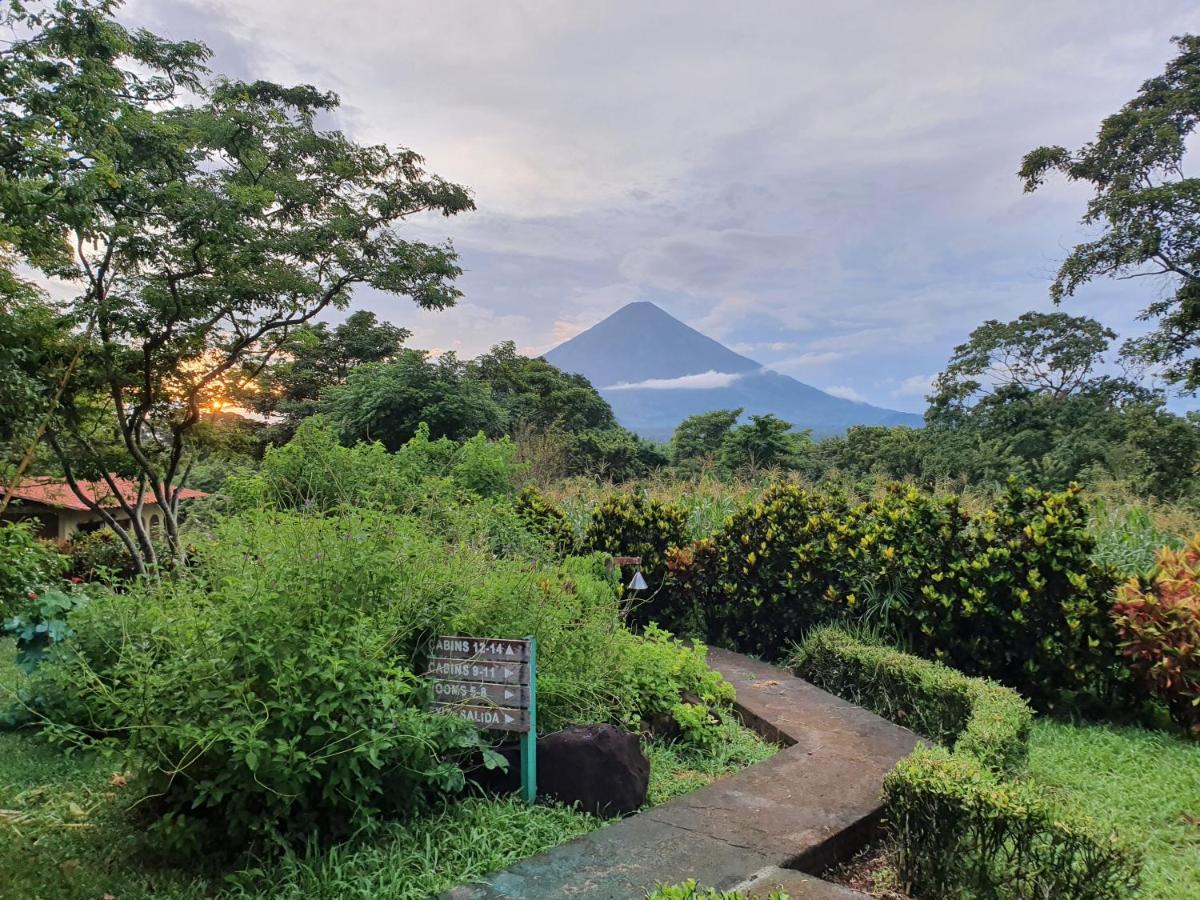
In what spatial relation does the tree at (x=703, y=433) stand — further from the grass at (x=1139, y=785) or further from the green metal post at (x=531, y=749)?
the green metal post at (x=531, y=749)

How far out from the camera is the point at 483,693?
2.91m

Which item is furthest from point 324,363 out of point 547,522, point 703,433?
point 547,522

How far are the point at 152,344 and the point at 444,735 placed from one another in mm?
6885

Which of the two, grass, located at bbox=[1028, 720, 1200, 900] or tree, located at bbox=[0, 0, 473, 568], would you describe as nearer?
grass, located at bbox=[1028, 720, 1200, 900]

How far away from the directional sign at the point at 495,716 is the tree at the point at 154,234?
13.9ft

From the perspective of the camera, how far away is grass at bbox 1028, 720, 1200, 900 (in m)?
2.62

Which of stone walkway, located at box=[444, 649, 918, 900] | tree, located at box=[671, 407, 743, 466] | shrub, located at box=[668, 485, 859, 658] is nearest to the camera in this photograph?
stone walkway, located at box=[444, 649, 918, 900]

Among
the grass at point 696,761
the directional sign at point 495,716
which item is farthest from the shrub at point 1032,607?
the directional sign at point 495,716

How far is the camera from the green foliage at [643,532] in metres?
6.21

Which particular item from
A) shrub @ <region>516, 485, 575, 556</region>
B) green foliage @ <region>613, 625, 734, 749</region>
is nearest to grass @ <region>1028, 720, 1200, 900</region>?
green foliage @ <region>613, 625, 734, 749</region>

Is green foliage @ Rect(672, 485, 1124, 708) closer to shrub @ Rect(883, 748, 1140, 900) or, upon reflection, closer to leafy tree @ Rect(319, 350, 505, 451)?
shrub @ Rect(883, 748, 1140, 900)

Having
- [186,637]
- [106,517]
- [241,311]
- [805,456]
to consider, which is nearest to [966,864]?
[186,637]

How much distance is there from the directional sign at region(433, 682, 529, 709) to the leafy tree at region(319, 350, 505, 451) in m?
10.4

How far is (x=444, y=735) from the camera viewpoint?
277 centimetres
